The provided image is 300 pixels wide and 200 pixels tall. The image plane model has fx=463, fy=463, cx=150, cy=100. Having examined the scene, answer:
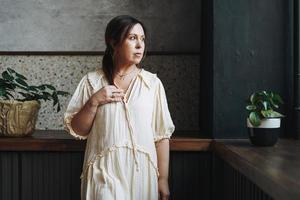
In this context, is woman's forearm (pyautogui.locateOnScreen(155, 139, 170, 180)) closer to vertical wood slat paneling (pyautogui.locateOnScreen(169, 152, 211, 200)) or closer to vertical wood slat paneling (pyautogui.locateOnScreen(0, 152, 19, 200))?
vertical wood slat paneling (pyautogui.locateOnScreen(169, 152, 211, 200))

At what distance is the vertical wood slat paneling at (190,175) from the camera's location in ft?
6.80

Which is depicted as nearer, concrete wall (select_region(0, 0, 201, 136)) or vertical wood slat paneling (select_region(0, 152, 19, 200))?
vertical wood slat paneling (select_region(0, 152, 19, 200))

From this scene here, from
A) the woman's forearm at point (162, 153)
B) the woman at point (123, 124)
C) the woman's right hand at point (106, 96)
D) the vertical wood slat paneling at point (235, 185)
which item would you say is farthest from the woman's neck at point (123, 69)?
the vertical wood slat paneling at point (235, 185)

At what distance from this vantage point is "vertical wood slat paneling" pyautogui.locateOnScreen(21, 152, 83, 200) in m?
2.11

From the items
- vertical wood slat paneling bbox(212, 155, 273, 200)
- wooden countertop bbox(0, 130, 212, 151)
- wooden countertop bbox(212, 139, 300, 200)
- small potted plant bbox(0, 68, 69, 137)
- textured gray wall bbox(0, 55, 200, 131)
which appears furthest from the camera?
textured gray wall bbox(0, 55, 200, 131)

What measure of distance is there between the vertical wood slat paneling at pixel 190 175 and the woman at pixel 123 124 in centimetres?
20

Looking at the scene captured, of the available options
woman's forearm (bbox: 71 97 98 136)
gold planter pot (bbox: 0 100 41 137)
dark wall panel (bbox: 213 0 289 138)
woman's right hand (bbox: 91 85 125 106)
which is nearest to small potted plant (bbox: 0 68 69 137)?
gold planter pot (bbox: 0 100 41 137)

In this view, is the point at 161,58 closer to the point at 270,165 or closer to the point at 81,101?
the point at 81,101

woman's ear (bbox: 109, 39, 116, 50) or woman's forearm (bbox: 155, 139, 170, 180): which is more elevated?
woman's ear (bbox: 109, 39, 116, 50)

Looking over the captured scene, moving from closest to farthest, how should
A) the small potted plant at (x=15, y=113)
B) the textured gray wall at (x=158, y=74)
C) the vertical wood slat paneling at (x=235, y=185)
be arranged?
the vertical wood slat paneling at (x=235, y=185) < the small potted plant at (x=15, y=113) < the textured gray wall at (x=158, y=74)

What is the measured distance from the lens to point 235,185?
1759 millimetres

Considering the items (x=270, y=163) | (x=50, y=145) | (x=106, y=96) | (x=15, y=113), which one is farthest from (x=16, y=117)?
(x=270, y=163)

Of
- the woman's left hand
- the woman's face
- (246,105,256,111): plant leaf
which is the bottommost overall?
the woman's left hand

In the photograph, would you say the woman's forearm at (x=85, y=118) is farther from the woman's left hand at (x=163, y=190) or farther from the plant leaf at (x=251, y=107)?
the plant leaf at (x=251, y=107)
